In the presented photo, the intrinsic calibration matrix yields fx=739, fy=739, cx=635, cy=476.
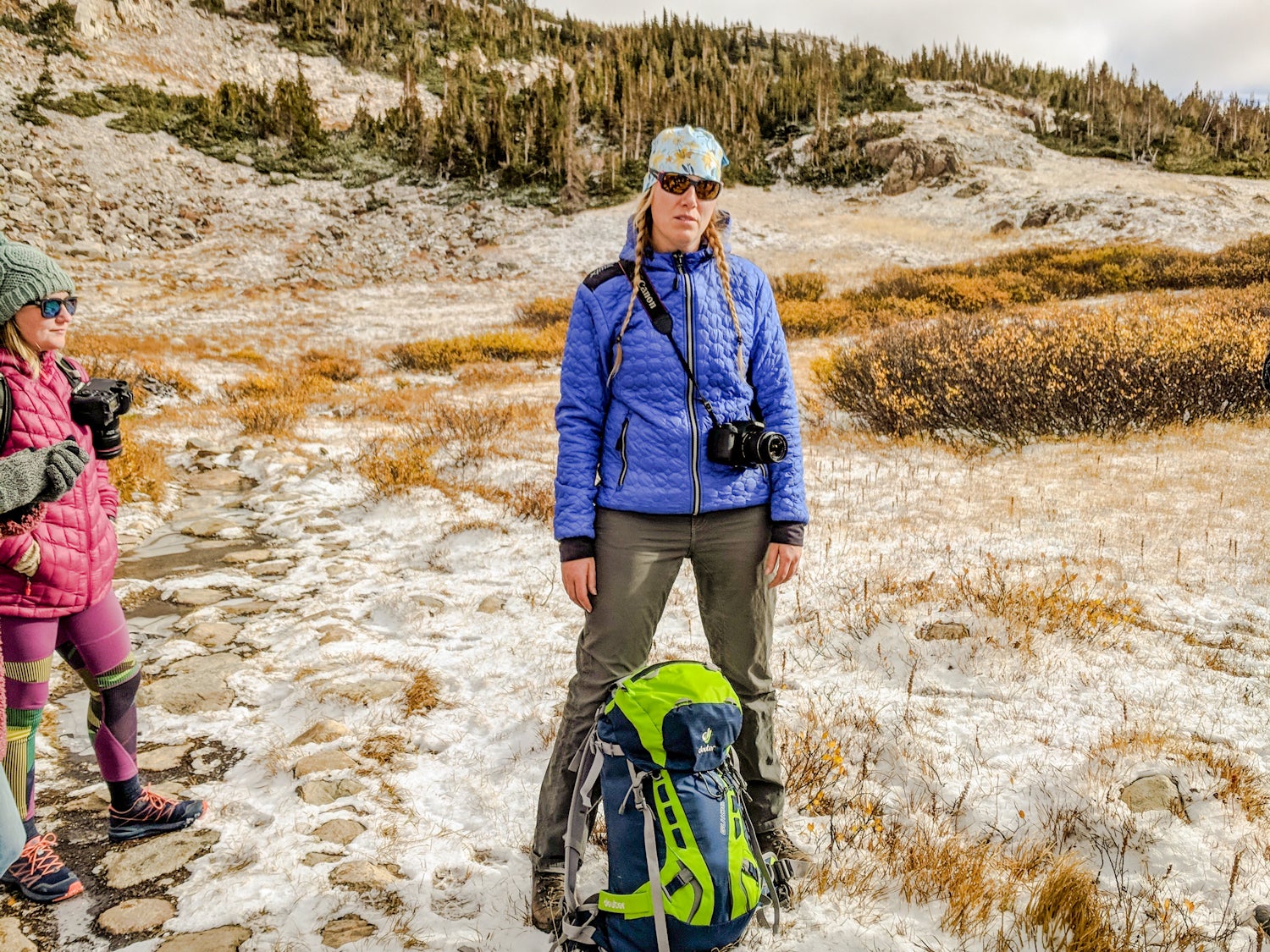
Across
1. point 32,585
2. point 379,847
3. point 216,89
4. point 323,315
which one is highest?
point 216,89

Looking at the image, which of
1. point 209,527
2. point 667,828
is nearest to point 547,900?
point 667,828

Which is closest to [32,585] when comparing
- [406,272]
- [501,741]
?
[501,741]

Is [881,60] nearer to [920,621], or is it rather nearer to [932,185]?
[932,185]

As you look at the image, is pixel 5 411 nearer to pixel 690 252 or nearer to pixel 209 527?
pixel 690 252

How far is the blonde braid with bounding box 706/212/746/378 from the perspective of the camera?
221 cm

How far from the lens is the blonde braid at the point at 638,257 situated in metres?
2.13

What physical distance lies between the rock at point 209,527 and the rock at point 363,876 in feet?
15.1

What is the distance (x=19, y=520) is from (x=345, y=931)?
155 centimetres

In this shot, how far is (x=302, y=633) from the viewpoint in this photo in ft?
14.8

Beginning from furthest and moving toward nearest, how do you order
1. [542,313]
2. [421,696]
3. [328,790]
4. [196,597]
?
1. [542,313]
2. [196,597]
3. [421,696]
4. [328,790]

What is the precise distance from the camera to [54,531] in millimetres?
2275

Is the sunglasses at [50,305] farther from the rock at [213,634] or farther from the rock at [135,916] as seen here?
the rock at [213,634]

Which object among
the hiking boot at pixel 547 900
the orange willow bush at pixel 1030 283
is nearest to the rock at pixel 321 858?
the hiking boot at pixel 547 900

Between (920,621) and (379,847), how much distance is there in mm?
3119
